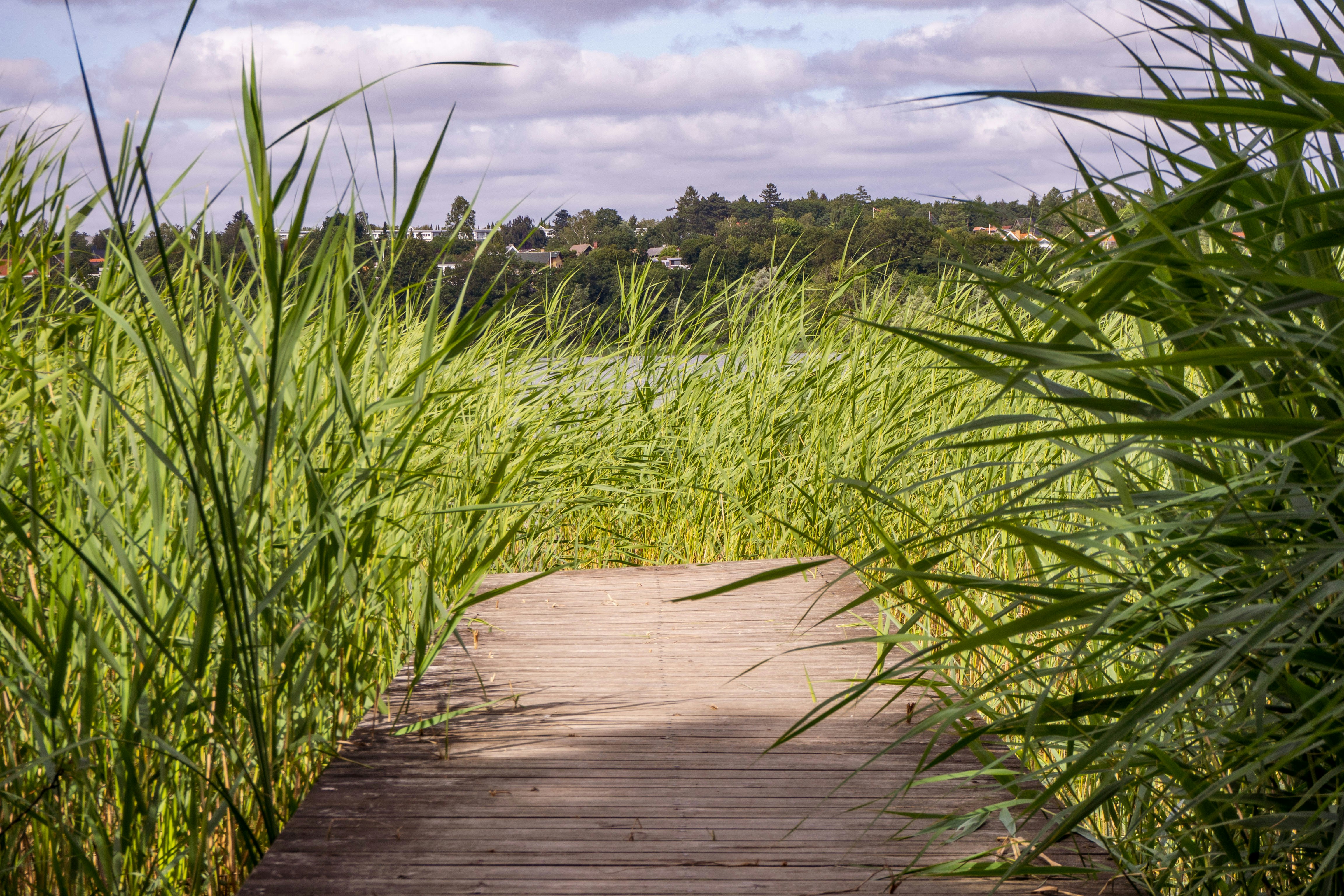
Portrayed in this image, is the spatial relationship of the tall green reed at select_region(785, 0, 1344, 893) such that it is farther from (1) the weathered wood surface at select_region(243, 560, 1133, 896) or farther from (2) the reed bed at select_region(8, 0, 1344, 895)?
(1) the weathered wood surface at select_region(243, 560, 1133, 896)

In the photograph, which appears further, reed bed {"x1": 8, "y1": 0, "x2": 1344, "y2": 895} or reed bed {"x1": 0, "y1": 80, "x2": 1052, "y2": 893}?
reed bed {"x1": 0, "y1": 80, "x2": 1052, "y2": 893}

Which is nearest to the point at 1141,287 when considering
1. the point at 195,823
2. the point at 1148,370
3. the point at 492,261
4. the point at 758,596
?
the point at 1148,370

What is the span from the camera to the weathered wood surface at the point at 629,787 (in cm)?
166

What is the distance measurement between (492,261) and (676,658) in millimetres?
1515

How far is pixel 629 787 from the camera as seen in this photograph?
6.60ft

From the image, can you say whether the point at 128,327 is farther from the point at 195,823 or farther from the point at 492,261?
the point at 492,261

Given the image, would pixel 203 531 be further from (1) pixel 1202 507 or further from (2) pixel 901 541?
(1) pixel 1202 507

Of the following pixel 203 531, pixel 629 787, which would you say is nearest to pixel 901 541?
pixel 629 787

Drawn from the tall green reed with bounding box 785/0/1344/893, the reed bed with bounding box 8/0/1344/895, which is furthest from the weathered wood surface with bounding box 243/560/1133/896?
the tall green reed with bounding box 785/0/1344/893

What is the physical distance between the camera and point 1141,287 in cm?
137

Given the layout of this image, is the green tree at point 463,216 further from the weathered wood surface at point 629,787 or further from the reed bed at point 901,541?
Answer: the weathered wood surface at point 629,787

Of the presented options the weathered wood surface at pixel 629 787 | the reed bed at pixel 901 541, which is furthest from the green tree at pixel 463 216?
the weathered wood surface at pixel 629 787

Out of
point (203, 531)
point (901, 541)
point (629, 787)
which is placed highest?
point (203, 531)

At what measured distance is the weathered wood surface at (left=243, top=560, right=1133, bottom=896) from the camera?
5.45 ft
